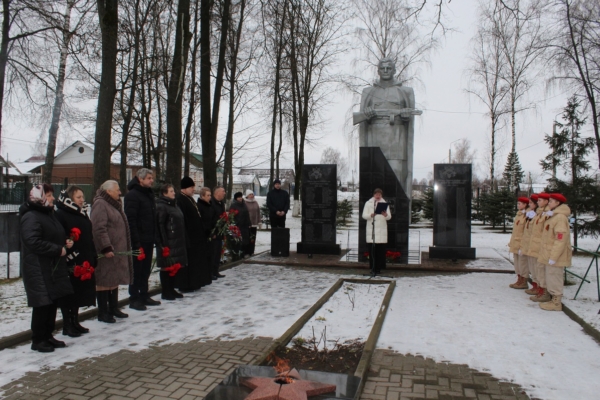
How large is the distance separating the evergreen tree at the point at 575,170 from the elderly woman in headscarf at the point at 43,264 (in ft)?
39.6

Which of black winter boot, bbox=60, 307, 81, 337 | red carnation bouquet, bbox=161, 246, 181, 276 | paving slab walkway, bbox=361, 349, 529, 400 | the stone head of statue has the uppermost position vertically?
the stone head of statue

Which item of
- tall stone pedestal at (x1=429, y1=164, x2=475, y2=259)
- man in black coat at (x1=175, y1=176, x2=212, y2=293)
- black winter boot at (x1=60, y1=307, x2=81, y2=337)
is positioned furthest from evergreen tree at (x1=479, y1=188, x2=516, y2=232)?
black winter boot at (x1=60, y1=307, x2=81, y2=337)

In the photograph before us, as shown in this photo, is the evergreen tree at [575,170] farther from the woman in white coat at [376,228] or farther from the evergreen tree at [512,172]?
the evergreen tree at [512,172]

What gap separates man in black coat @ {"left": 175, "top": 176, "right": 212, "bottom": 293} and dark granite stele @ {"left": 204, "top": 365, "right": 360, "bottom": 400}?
152 inches

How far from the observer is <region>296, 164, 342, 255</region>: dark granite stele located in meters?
12.2

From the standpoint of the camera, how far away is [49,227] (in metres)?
4.83

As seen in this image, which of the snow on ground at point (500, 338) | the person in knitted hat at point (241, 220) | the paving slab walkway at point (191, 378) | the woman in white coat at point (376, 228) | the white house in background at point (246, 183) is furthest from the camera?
the white house in background at point (246, 183)

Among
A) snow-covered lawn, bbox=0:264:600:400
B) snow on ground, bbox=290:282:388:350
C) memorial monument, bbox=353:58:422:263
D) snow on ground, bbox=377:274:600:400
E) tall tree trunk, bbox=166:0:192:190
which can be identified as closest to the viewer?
snow on ground, bbox=377:274:600:400

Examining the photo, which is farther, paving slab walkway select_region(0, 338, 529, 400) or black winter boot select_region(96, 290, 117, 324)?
black winter boot select_region(96, 290, 117, 324)

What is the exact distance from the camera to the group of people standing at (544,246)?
6586 mm

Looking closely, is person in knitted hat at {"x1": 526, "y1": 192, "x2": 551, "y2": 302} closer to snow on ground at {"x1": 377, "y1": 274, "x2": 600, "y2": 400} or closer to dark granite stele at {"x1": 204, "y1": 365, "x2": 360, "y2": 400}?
snow on ground at {"x1": 377, "y1": 274, "x2": 600, "y2": 400}

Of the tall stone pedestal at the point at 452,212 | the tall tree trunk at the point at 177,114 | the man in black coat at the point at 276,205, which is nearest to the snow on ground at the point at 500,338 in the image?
the tall stone pedestal at the point at 452,212

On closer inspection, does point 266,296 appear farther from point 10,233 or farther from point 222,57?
point 222,57

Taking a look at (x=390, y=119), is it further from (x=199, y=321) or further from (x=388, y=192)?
(x=199, y=321)
